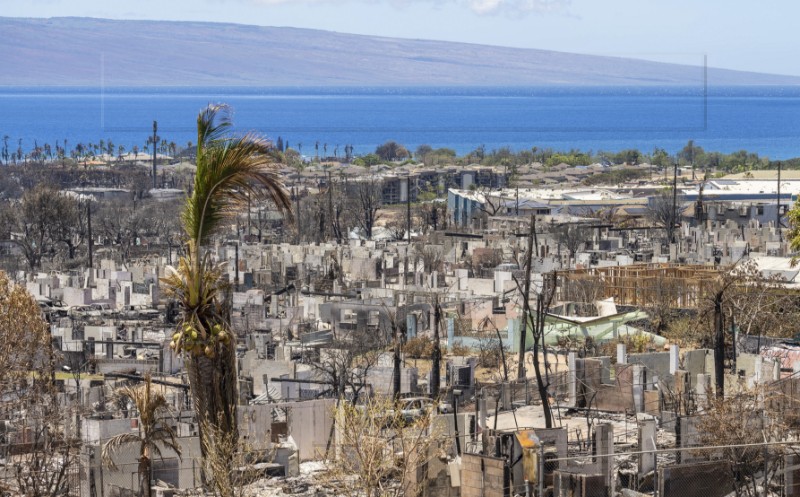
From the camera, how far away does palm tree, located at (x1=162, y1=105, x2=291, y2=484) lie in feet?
38.5

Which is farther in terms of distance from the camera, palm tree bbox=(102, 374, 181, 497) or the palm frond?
the palm frond

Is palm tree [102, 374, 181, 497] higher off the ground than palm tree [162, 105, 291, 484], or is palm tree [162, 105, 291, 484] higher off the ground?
palm tree [162, 105, 291, 484]

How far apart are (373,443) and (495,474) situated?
4.46 feet

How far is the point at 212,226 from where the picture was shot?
1198 cm

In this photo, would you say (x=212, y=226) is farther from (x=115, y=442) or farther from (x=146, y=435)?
(x=115, y=442)

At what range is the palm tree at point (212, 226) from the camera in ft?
38.5

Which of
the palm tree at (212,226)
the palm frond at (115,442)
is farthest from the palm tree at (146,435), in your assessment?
the palm tree at (212,226)

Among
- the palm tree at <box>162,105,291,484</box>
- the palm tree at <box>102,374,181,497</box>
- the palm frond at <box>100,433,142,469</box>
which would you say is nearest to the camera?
the palm tree at <box>162,105,291,484</box>

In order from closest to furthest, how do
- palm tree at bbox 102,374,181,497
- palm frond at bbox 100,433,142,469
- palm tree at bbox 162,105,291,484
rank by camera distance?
palm tree at bbox 162,105,291,484 → palm tree at bbox 102,374,181,497 → palm frond at bbox 100,433,142,469

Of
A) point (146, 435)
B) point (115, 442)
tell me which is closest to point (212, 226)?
point (146, 435)

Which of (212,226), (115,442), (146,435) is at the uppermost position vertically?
(212,226)

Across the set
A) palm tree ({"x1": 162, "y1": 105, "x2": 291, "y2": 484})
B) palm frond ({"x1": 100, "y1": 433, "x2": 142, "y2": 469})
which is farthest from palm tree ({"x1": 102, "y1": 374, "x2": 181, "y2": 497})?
palm tree ({"x1": 162, "y1": 105, "x2": 291, "y2": 484})

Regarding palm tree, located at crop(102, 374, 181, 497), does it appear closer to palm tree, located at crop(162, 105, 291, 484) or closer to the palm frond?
the palm frond

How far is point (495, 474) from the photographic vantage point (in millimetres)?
15102
